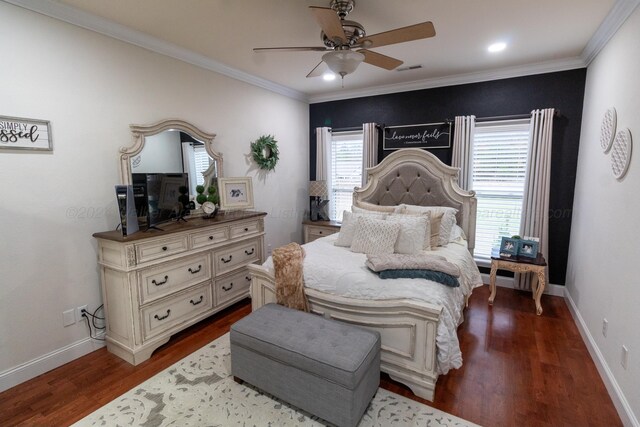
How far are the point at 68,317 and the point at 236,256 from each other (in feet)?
4.85

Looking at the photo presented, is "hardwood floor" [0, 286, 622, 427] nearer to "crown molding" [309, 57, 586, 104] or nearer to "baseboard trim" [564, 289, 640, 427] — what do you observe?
"baseboard trim" [564, 289, 640, 427]

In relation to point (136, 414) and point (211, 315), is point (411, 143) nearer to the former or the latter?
point (211, 315)

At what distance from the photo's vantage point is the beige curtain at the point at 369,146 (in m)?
4.49

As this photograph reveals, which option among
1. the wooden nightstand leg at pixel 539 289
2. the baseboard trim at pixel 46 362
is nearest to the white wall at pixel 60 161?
the baseboard trim at pixel 46 362

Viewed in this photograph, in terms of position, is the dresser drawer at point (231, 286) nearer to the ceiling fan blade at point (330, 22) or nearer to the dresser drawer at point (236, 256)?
the dresser drawer at point (236, 256)

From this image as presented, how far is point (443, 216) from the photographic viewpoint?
3.38 m

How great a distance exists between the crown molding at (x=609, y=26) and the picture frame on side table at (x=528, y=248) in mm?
1946

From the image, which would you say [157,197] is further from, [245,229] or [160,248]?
[245,229]

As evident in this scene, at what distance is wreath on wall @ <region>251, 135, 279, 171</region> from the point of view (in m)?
4.14

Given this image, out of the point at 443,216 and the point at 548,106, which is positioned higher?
the point at 548,106

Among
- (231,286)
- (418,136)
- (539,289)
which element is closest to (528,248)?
(539,289)

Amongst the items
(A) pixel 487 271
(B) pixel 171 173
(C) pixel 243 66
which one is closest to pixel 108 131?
(B) pixel 171 173

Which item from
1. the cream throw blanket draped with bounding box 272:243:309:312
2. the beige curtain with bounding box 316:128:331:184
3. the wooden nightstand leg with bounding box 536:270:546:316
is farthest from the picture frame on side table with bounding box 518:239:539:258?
the beige curtain with bounding box 316:128:331:184

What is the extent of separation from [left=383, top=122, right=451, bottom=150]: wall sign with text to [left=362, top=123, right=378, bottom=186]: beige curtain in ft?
0.49
